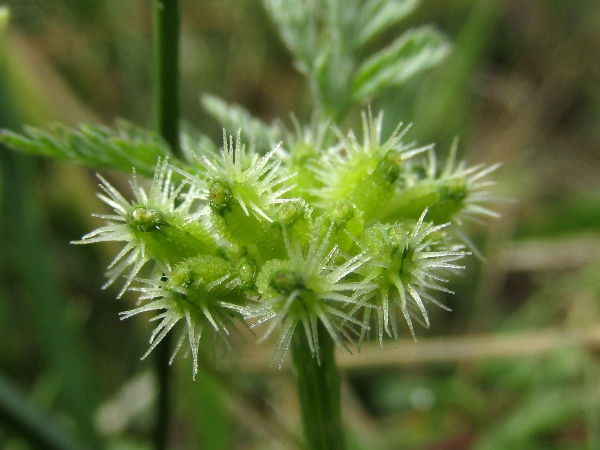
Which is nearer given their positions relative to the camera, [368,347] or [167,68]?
[167,68]

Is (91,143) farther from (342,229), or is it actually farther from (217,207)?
(342,229)

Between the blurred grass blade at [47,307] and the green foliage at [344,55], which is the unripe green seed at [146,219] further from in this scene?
the blurred grass blade at [47,307]

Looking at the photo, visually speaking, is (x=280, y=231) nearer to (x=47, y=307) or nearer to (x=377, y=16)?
(x=377, y=16)

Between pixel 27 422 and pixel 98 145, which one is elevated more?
pixel 98 145

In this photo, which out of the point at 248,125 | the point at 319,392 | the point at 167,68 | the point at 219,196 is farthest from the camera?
the point at 248,125

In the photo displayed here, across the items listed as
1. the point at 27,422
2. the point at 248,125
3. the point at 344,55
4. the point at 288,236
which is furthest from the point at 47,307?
the point at 288,236
